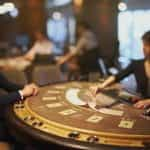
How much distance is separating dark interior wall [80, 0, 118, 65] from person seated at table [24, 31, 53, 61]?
93 cm

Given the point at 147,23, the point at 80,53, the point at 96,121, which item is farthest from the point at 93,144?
the point at 147,23

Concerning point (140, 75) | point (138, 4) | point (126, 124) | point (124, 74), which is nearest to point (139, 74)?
point (140, 75)

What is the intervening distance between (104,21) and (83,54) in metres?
0.97

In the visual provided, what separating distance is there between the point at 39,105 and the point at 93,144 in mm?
811

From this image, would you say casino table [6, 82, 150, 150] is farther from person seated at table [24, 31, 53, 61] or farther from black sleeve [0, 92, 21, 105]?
person seated at table [24, 31, 53, 61]

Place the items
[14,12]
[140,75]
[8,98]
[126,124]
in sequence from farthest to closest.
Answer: [14,12] → [140,75] → [8,98] → [126,124]

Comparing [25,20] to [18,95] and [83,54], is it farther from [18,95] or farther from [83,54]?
[18,95]

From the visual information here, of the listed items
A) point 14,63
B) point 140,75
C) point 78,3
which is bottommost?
point 14,63

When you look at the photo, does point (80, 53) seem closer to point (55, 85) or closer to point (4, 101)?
point (55, 85)

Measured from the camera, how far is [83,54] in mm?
5973

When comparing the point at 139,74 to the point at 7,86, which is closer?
the point at 7,86

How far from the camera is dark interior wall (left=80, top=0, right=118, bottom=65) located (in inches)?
250

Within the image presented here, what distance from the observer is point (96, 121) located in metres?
2.05

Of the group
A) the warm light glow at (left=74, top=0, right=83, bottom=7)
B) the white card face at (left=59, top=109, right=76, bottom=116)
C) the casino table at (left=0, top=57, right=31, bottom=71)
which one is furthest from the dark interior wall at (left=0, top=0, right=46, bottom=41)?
the white card face at (left=59, top=109, right=76, bottom=116)
